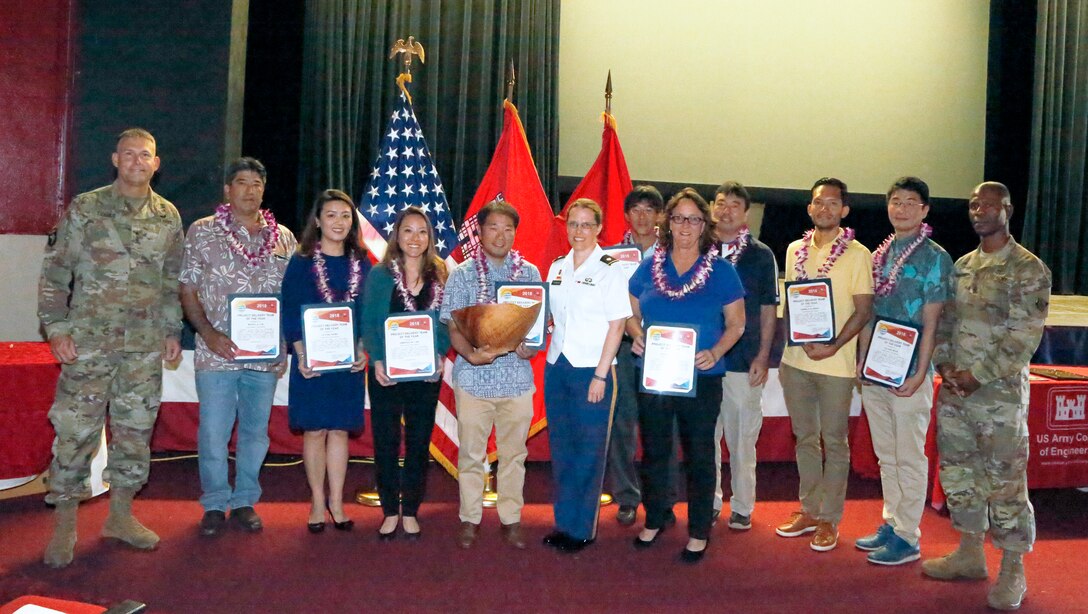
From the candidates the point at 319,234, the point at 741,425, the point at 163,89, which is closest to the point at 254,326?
the point at 319,234

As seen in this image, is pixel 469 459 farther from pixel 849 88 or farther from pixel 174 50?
pixel 849 88

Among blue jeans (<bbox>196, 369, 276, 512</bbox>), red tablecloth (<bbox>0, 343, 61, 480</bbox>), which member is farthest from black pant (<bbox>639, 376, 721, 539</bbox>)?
red tablecloth (<bbox>0, 343, 61, 480</bbox>)

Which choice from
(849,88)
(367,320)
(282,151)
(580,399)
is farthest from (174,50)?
(849,88)

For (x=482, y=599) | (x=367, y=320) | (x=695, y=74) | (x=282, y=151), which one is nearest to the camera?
(x=482, y=599)

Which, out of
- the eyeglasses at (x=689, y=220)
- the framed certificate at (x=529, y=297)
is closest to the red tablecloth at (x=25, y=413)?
the framed certificate at (x=529, y=297)

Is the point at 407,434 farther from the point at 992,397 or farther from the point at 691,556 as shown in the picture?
the point at 992,397

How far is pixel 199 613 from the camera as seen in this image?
3002mm

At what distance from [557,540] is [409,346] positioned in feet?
3.52

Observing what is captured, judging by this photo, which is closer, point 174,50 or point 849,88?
point 174,50

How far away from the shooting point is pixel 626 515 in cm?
424

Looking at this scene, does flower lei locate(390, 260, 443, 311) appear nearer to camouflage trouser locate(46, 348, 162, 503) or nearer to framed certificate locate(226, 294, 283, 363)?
framed certificate locate(226, 294, 283, 363)

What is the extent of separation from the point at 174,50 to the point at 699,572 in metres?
4.28

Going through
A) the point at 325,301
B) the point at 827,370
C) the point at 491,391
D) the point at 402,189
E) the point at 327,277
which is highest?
the point at 402,189

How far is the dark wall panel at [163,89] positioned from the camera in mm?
5270
